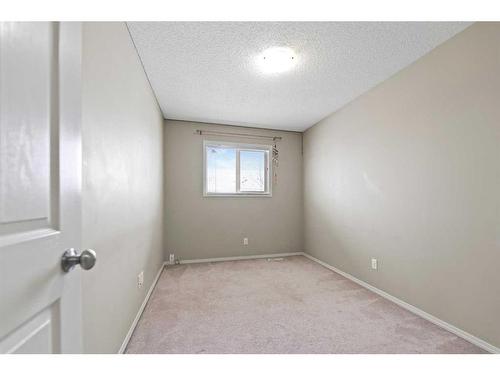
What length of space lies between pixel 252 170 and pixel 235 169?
32 centimetres

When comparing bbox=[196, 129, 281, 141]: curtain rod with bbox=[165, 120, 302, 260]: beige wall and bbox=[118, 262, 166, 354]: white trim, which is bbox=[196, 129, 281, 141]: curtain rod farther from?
bbox=[118, 262, 166, 354]: white trim

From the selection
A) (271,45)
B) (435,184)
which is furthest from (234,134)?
(435,184)

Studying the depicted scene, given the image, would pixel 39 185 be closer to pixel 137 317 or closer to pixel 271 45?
pixel 137 317

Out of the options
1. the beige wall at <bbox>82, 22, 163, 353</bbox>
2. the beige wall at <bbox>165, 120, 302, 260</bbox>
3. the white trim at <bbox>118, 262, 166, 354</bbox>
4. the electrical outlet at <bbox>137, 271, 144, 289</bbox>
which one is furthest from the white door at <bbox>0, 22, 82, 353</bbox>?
the beige wall at <bbox>165, 120, 302, 260</bbox>

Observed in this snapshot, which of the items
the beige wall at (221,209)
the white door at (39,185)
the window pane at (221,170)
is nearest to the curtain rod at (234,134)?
the beige wall at (221,209)

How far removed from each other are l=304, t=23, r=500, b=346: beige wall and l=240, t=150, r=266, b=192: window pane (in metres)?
1.53

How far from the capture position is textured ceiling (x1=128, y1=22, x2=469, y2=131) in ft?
5.61

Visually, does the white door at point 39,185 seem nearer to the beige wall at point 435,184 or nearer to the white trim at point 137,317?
the white trim at point 137,317

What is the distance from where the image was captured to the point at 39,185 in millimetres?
571

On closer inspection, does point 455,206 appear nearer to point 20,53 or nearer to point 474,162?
point 474,162

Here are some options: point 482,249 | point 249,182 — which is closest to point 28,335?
point 482,249

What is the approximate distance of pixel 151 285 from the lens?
2.57 metres

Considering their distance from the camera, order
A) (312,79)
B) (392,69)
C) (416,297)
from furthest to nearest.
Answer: (312,79)
(392,69)
(416,297)

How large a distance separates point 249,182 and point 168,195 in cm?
139
